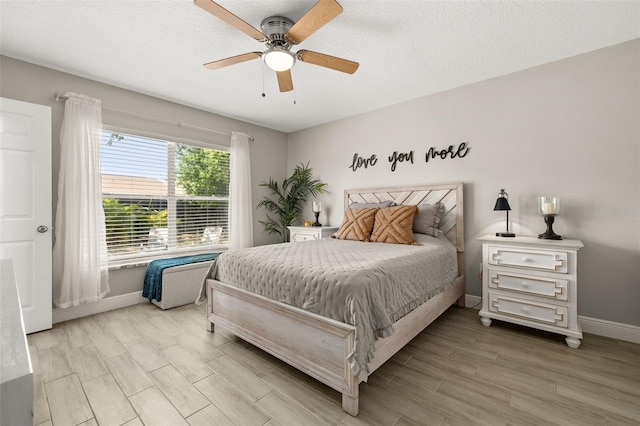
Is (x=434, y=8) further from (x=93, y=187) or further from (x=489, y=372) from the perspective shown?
(x=93, y=187)

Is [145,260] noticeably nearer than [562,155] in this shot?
No

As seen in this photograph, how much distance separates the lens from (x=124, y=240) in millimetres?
3389

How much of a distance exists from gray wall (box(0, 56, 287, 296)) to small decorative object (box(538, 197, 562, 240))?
12.5ft

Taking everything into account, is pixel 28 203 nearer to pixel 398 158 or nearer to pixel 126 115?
pixel 126 115

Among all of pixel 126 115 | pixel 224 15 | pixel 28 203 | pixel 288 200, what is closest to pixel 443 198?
pixel 288 200

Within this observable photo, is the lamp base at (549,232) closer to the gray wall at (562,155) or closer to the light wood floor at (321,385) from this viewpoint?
the gray wall at (562,155)

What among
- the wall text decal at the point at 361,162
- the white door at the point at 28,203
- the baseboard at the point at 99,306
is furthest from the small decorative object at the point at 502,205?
the white door at the point at 28,203

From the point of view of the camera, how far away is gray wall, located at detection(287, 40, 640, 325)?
2.44 metres

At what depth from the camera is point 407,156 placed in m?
3.75

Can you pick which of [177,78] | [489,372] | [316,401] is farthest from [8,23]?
[489,372]

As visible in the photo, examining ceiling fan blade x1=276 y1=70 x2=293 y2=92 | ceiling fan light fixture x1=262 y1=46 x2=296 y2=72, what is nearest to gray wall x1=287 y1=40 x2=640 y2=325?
ceiling fan blade x1=276 y1=70 x2=293 y2=92

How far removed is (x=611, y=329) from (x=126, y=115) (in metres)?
5.36

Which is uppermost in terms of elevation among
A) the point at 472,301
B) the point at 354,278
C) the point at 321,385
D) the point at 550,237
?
the point at 550,237

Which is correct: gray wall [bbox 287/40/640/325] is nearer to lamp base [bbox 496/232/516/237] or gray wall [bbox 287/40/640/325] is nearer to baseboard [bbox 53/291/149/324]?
lamp base [bbox 496/232/516/237]
